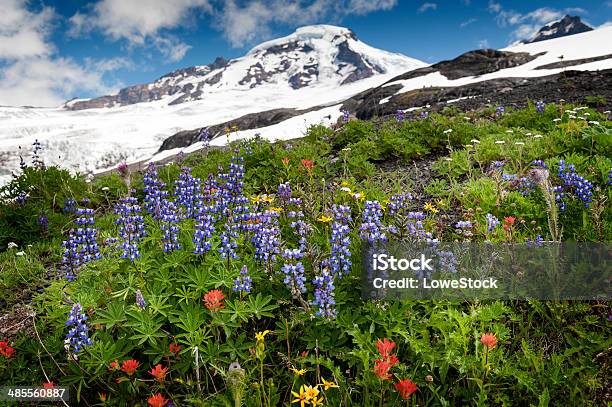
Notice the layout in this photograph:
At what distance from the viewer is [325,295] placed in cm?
300

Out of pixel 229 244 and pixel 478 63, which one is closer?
pixel 229 244

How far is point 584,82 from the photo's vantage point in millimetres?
14508

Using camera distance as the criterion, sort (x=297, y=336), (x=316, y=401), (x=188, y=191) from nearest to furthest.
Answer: (x=316, y=401) → (x=297, y=336) → (x=188, y=191)

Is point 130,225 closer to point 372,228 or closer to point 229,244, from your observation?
point 229,244

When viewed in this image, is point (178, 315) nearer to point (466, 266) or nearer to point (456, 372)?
point (456, 372)

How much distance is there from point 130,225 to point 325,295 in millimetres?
1986

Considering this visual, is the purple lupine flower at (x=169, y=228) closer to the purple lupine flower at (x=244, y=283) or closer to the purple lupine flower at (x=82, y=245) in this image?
the purple lupine flower at (x=82, y=245)

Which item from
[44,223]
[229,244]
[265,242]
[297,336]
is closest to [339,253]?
[265,242]

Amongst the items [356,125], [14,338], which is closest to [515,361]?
[14,338]

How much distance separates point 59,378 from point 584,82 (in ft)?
56.2

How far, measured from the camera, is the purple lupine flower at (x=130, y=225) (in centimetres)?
357

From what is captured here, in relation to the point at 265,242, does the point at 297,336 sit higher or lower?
lower

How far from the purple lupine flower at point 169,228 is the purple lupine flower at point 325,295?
4.68 feet

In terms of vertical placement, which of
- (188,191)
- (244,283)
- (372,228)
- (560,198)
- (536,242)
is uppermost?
(188,191)
